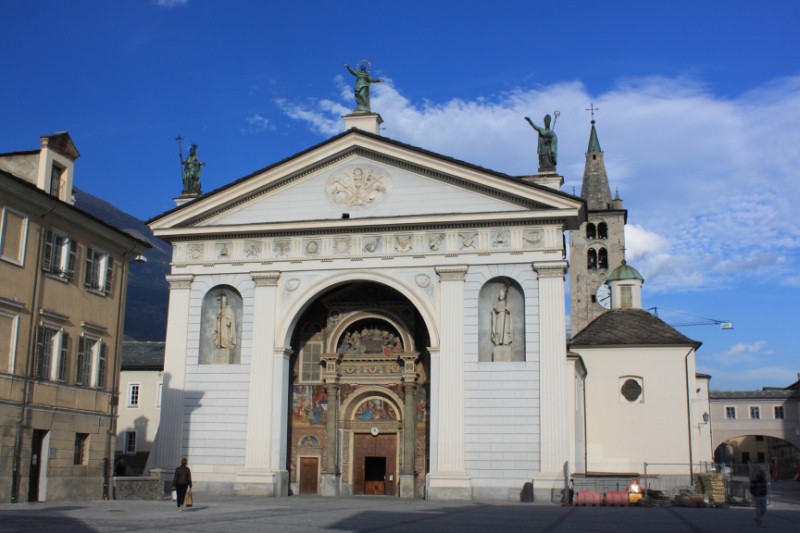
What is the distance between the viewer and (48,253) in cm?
2467

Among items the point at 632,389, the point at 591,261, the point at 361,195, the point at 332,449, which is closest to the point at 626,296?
the point at 632,389

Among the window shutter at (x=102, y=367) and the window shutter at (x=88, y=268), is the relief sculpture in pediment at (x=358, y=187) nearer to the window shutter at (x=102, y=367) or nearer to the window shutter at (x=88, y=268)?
the window shutter at (x=88, y=268)

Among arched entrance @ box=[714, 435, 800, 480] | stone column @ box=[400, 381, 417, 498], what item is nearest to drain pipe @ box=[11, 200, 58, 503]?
stone column @ box=[400, 381, 417, 498]

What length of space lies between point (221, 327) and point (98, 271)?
6816 mm

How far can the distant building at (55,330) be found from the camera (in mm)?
22859

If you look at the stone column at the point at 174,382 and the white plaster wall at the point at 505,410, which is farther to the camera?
the stone column at the point at 174,382

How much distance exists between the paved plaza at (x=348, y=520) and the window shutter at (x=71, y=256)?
6581 millimetres

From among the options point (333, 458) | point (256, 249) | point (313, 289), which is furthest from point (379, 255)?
point (333, 458)

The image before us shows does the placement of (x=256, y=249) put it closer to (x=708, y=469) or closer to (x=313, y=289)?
(x=313, y=289)

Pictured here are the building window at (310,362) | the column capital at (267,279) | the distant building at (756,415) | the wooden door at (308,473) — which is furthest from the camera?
the distant building at (756,415)

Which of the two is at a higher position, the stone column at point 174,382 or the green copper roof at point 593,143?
the green copper roof at point 593,143

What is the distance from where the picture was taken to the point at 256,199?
34.0 meters

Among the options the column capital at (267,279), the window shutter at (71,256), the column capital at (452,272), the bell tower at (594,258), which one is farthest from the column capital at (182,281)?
the bell tower at (594,258)

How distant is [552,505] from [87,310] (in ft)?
50.4
